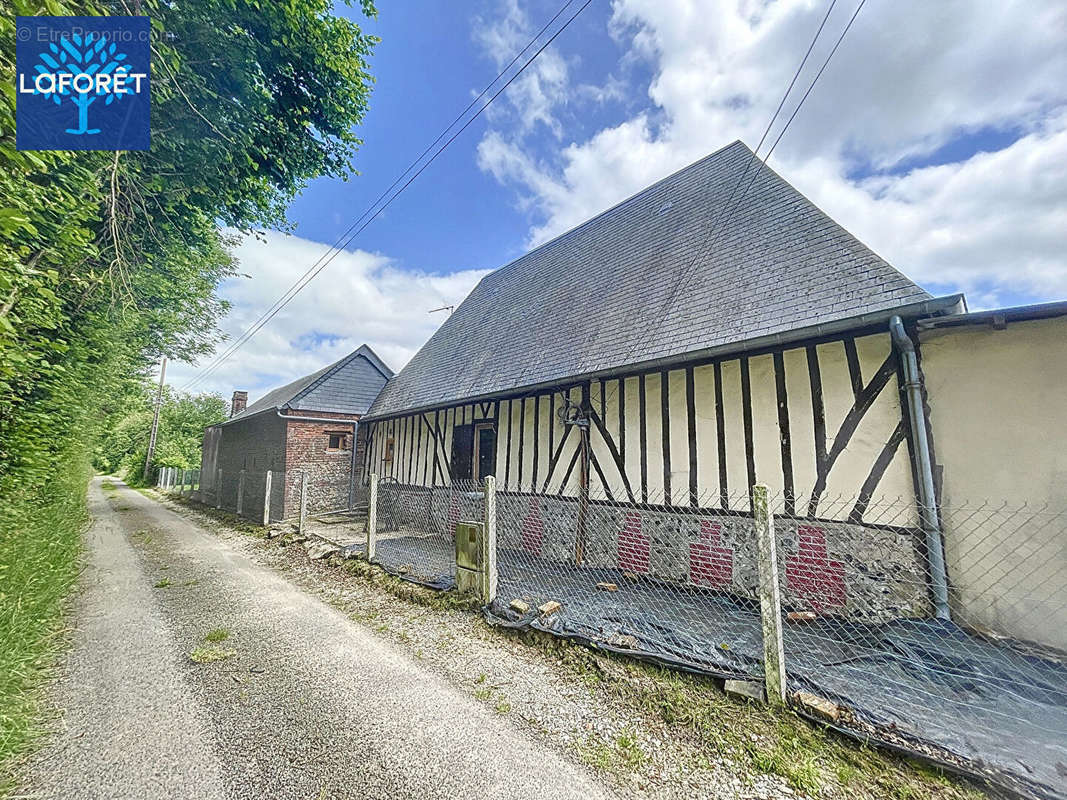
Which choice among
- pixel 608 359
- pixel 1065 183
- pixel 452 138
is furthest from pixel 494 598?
pixel 1065 183

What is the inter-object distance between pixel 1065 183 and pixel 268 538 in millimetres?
13320

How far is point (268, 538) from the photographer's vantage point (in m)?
8.69

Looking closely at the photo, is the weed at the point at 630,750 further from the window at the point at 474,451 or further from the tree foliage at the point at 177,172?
the window at the point at 474,451

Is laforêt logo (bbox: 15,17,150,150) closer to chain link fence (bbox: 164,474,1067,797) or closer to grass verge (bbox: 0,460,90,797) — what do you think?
grass verge (bbox: 0,460,90,797)

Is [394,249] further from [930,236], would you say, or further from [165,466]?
[165,466]

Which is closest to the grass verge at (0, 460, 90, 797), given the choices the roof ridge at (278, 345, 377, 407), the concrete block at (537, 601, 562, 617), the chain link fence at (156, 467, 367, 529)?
the concrete block at (537, 601, 562, 617)

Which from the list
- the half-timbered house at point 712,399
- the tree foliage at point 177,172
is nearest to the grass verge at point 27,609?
the tree foliage at point 177,172

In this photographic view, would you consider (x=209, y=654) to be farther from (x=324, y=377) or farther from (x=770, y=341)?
(x=324, y=377)

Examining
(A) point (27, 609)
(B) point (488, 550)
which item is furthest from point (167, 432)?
(B) point (488, 550)

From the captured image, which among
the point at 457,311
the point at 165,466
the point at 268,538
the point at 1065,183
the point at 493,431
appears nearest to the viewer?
the point at 1065,183

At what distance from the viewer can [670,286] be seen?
6141 mm

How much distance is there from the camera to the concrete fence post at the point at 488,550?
4.16 meters

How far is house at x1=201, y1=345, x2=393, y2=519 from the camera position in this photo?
11039 mm

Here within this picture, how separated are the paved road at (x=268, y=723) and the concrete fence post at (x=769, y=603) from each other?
131 cm
